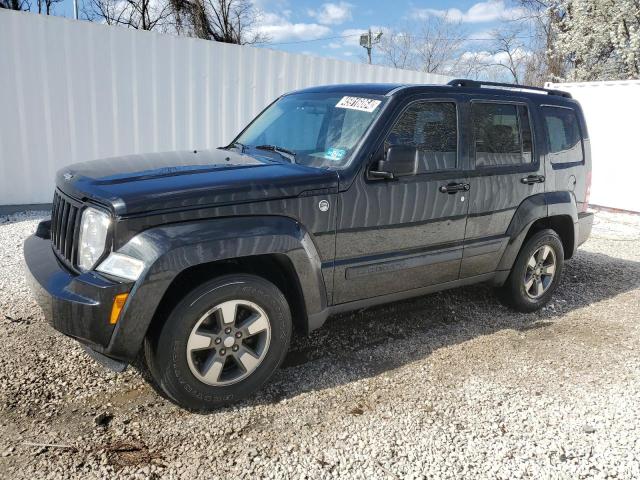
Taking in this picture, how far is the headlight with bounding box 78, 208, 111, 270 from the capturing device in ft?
8.89

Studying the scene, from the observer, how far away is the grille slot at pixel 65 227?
291cm

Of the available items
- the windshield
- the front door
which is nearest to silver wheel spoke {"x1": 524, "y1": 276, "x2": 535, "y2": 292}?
the front door

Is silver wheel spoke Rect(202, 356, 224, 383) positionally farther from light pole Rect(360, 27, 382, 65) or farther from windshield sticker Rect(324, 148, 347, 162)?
light pole Rect(360, 27, 382, 65)

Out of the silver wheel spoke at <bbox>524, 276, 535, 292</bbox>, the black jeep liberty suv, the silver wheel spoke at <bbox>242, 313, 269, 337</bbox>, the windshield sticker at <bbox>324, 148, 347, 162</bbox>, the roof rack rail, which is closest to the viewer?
the black jeep liberty suv

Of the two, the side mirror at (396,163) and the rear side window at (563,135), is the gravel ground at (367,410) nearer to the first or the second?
the side mirror at (396,163)

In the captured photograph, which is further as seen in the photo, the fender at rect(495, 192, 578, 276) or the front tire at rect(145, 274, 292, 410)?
the fender at rect(495, 192, 578, 276)

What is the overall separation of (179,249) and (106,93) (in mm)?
6026

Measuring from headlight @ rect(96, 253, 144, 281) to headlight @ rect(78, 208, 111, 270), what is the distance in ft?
0.27

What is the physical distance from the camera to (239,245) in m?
2.86

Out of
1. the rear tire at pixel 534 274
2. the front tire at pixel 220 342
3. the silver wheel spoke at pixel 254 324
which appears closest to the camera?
the front tire at pixel 220 342

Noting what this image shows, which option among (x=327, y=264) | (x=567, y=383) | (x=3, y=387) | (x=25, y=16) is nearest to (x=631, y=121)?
(x=567, y=383)

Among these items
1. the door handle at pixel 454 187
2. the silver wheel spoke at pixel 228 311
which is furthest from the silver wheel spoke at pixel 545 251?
the silver wheel spoke at pixel 228 311

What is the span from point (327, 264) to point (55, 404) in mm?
1805

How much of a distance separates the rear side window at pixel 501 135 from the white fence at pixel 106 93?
223 inches
